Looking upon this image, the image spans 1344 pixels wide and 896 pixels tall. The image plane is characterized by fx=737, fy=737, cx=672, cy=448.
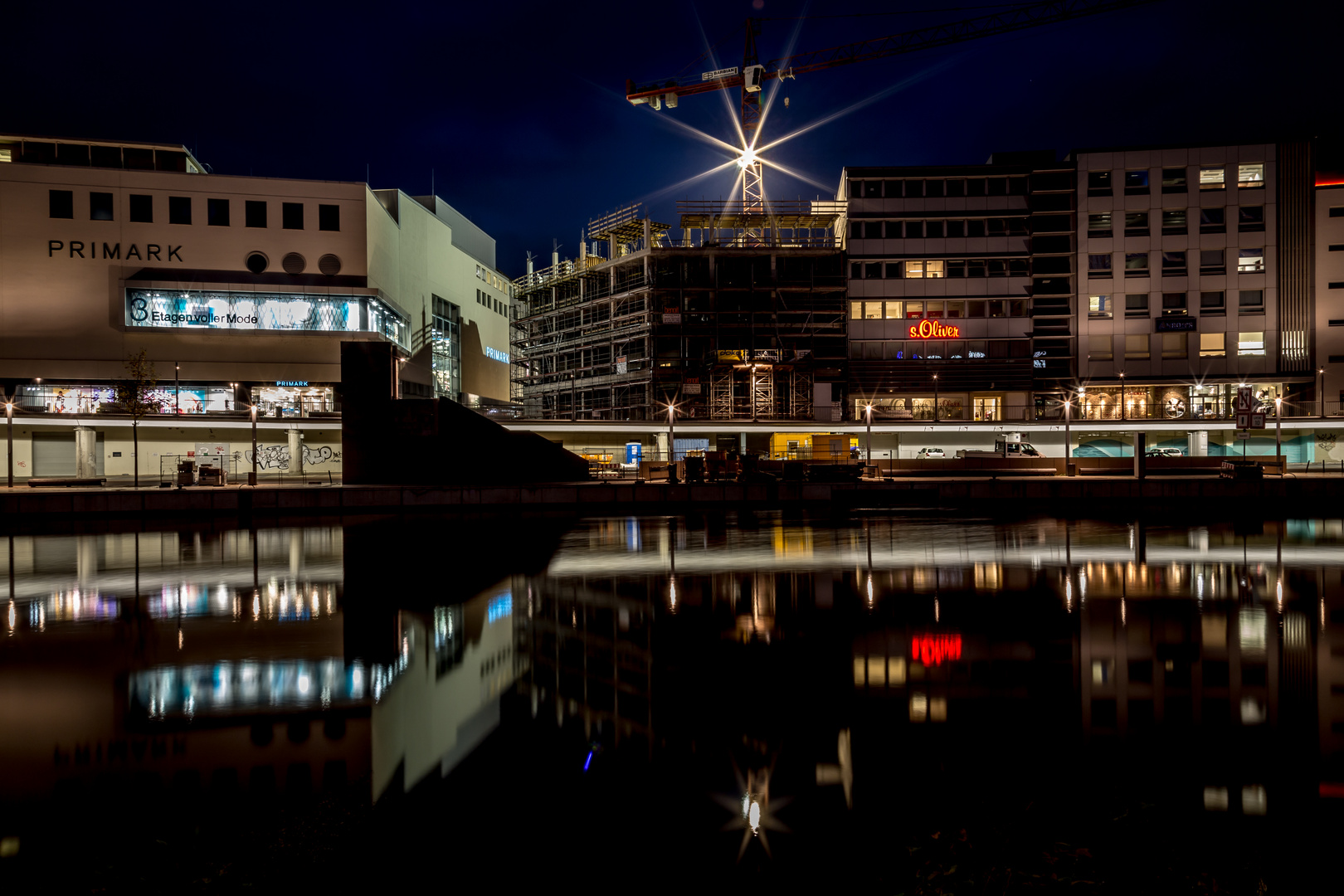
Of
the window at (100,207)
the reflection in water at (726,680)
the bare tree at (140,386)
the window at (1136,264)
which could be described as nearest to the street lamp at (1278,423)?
the window at (1136,264)

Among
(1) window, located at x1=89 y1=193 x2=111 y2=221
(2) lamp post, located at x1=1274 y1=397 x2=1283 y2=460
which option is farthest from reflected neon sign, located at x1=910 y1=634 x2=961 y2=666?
(1) window, located at x1=89 y1=193 x2=111 y2=221

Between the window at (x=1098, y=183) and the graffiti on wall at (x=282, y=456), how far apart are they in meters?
64.8

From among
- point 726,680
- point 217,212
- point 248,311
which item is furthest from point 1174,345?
point 217,212

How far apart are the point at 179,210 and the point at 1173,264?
77.6m

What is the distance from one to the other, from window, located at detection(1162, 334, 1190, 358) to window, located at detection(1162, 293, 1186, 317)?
71.9 inches

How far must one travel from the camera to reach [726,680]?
26.2 feet

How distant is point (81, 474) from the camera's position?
43.9 m

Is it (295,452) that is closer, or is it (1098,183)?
(295,452)

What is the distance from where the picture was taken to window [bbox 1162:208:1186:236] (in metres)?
63.2

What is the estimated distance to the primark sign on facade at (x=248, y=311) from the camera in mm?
48094

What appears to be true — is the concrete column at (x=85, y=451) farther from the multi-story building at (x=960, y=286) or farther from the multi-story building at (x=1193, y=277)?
the multi-story building at (x=1193, y=277)

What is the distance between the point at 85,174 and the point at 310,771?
59574mm

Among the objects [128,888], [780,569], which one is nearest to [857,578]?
[780,569]

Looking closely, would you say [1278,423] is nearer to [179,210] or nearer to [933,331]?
[933,331]
